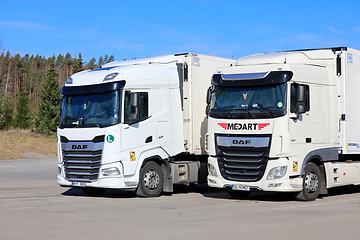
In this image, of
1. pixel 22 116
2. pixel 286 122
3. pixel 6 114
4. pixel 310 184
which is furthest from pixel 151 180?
pixel 22 116

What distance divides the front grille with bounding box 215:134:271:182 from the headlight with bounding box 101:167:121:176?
2658 millimetres

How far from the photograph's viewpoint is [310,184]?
40.1 ft

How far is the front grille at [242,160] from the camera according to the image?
11578 mm

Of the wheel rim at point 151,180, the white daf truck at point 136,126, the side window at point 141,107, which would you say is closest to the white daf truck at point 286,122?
the white daf truck at point 136,126

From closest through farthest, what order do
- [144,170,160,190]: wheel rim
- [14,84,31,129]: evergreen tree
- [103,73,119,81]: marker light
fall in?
[103,73,119,81]: marker light
[144,170,160,190]: wheel rim
[14,84,31,129]: evergreen tree

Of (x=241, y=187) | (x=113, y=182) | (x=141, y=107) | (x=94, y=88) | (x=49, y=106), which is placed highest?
(x=49, y=106)

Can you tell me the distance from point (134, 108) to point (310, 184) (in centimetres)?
500

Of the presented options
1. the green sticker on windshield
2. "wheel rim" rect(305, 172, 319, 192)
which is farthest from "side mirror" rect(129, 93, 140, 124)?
"wheel rim" rect(305, 172, 319, 192)

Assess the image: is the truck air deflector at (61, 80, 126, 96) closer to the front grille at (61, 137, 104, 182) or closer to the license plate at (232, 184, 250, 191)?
the front grille at (61, 137, 104, 182)

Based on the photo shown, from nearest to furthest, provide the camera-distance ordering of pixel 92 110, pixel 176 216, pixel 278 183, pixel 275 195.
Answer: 1. pixel 176 216
2. pixel 278 183
3. pixel 92 110
4. pixel 275 195

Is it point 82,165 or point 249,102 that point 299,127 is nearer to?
point 249,102

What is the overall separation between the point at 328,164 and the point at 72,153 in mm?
6953

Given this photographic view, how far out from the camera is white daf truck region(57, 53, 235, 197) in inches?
480

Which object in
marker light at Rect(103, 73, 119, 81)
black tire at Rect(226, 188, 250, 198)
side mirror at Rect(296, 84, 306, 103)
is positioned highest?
marker light at Rect(103, 73, 119, 81)
